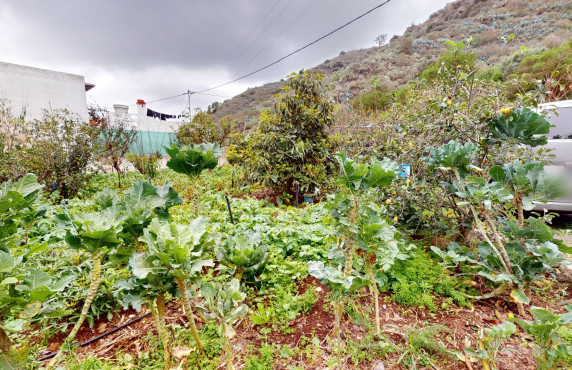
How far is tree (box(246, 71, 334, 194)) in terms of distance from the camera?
441 centimetres

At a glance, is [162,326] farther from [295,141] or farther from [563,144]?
[563,144]

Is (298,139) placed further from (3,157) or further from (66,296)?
(3,157)

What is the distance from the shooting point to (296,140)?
4516mm

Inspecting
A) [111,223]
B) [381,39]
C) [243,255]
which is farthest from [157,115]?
[381,39]

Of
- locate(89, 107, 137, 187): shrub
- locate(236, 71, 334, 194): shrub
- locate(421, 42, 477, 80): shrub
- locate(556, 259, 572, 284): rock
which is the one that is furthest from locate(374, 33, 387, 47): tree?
locate(556, 259, 572, 284): rock

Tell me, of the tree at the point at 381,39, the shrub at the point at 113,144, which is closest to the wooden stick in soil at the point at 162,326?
the shrub at the point at 113,144

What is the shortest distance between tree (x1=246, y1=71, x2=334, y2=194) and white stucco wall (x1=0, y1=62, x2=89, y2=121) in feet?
37.9

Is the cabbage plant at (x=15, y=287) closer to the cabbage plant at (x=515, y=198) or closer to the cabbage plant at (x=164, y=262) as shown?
the cabbage plant at (x=164, y=262)

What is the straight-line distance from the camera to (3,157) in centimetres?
477

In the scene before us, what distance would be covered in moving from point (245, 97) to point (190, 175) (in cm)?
3525

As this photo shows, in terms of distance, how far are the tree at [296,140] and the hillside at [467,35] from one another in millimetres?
8834

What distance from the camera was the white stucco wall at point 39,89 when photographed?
11.1 meters

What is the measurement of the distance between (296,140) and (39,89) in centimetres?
1474

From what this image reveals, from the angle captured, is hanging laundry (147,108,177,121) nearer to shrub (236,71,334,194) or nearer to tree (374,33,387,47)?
shrub (236,71,334,194)
